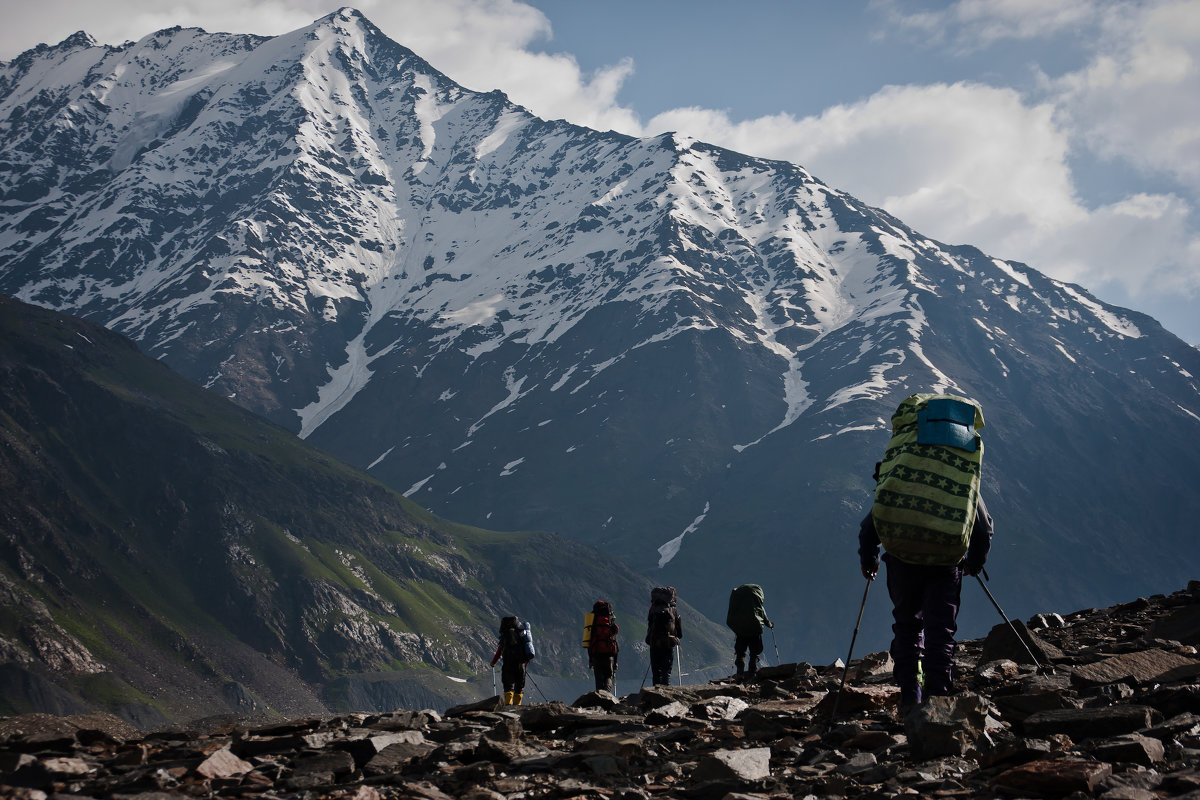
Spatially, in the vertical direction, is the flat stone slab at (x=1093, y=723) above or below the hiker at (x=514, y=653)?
below

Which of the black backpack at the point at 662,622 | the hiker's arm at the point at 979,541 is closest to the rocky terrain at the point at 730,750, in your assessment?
the hiker's arm at the point at 979,541

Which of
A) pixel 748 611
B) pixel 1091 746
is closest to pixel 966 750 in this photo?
pixel 1091 746

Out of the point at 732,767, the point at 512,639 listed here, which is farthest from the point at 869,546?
the point at 512,639

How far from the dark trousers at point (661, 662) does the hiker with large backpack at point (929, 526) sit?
15982 mm

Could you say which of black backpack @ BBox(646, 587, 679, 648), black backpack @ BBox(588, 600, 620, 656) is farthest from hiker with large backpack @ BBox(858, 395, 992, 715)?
black backpack @ BBox(588, 600, 620, 656)

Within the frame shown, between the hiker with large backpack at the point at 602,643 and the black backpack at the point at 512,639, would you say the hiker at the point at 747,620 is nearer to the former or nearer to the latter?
the hiker with large backpack at the point at 602,643

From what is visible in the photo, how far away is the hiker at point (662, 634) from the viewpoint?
29.8 meters

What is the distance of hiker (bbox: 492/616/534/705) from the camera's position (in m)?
30.8

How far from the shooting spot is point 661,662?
30094 millimetres

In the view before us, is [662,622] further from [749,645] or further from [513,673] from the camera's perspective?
[513,673]

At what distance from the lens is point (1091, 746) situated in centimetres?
1084

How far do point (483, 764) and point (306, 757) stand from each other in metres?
2.54

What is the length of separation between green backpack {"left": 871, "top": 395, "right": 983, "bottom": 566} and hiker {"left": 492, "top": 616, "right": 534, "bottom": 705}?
18767 millimetres

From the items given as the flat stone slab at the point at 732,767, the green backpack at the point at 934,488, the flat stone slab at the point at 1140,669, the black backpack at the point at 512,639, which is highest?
the green backpack at the point at 934,488
